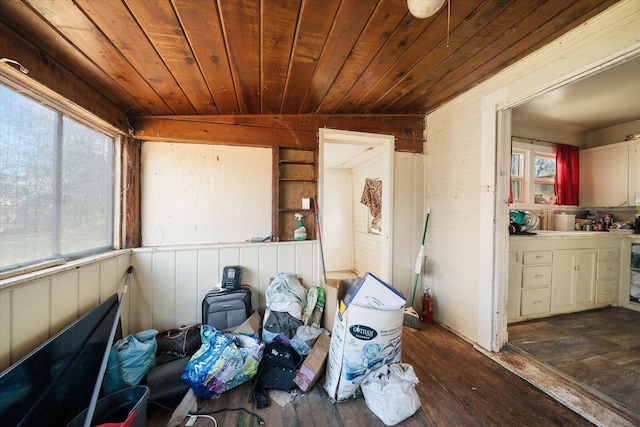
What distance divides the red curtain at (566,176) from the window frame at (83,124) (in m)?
5.25

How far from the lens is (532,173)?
311 cm

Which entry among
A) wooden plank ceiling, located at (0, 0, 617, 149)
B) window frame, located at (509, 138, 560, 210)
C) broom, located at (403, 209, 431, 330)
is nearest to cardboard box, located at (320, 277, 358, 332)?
broom, located at (403, 209, 431, 330)

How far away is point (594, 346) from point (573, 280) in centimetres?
88

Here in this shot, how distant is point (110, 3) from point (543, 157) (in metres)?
4.69

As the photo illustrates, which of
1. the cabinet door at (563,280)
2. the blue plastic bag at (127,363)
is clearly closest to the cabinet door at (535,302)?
the cabinet door at (563,280)

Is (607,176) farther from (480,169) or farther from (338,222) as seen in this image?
(338,222)

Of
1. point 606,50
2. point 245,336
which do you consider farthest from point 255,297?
point 606,50

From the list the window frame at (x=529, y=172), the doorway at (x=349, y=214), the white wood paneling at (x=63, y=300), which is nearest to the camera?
the white wood paneling at (x=63, y=300)

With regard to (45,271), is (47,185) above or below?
above

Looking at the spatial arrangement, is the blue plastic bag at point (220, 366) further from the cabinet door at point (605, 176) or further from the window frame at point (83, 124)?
the cabinet door at point (605, 176)

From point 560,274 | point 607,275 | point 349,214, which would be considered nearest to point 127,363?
point 349,214

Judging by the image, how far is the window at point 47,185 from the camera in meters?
1.10

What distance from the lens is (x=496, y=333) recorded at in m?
1.88

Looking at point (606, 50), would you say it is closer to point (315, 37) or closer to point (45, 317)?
point (315, 37)
